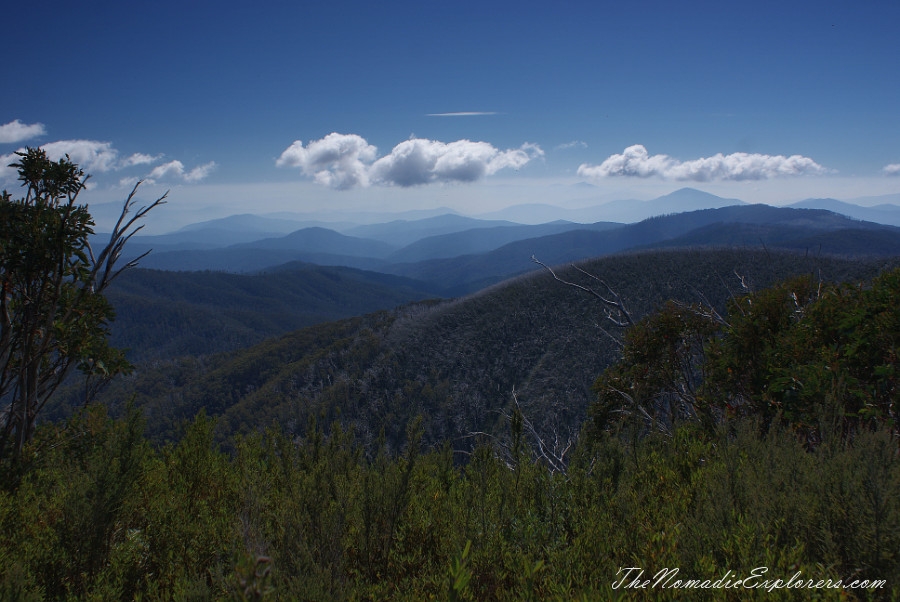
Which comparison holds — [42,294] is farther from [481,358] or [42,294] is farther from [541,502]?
[481,358]

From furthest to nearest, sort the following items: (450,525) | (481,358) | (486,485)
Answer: (481,358), (486,485), (450,525)

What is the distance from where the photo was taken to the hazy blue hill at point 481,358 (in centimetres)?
4322

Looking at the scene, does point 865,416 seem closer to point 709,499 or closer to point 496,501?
point 709,499

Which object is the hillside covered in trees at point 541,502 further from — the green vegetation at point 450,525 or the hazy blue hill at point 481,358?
the hazy blue hill at point 481,358

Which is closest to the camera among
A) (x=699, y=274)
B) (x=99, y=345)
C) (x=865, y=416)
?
(x=865, y=416)

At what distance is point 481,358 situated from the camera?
53.2 m

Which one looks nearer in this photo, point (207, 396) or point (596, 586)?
point (596, 586)

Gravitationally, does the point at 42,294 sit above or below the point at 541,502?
above

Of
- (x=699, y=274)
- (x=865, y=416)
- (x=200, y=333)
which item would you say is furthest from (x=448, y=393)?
(x=200, y=333)

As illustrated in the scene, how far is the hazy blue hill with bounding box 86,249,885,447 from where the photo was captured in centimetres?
4322

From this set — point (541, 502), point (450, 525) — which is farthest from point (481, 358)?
point (450, 525)

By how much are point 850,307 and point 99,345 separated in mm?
7291

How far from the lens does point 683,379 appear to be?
21.1 feet

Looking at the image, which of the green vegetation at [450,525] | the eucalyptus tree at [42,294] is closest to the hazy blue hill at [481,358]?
the green vegetation at [450,525]
